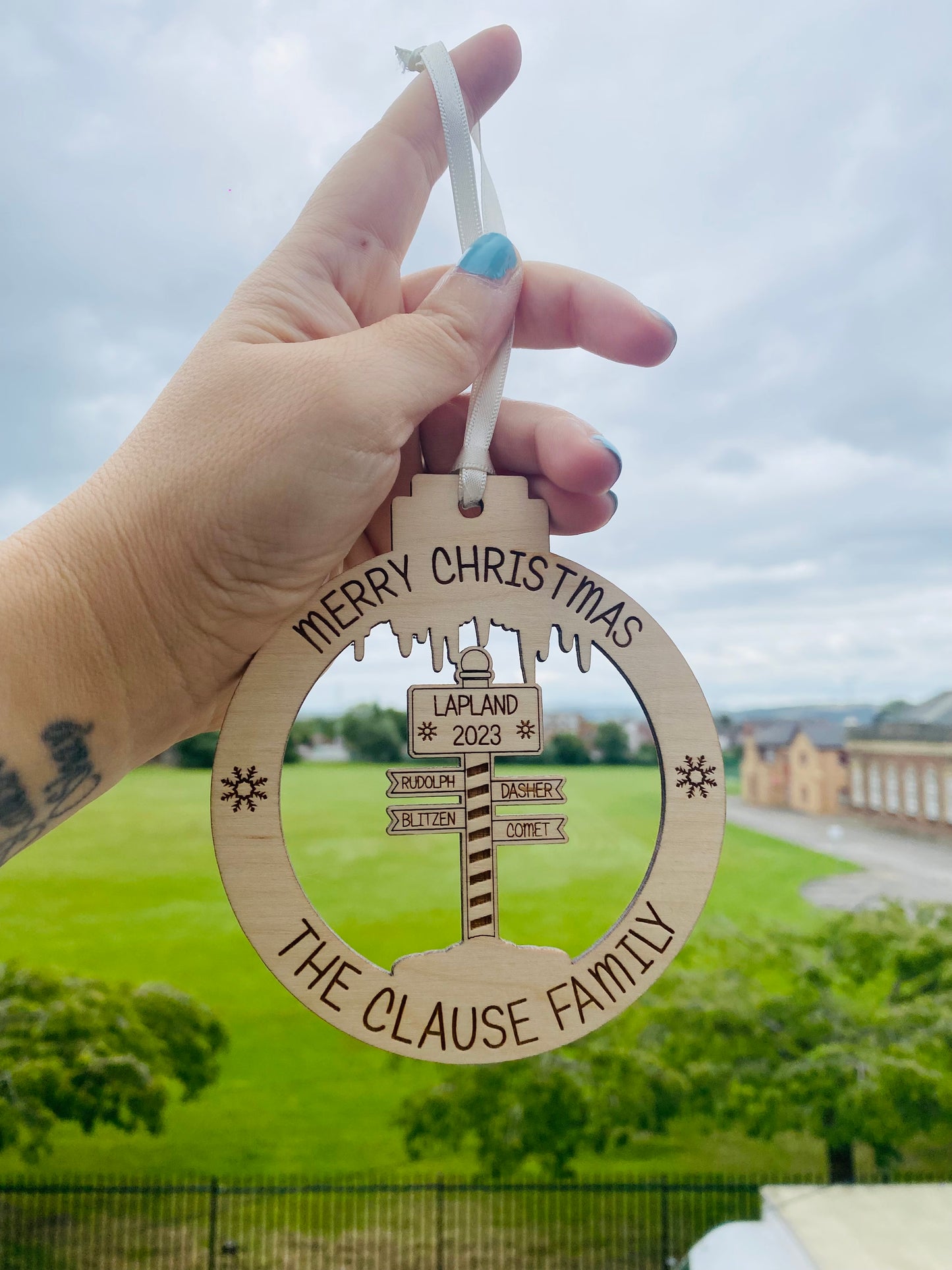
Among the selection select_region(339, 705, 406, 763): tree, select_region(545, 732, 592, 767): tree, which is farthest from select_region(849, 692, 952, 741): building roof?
select_region(339, 705, 406, 763): tree

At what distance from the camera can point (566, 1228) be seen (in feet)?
13.7

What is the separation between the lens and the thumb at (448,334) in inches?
24.7

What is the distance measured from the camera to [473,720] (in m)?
0.65

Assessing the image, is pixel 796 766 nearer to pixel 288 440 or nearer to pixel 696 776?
pixel 696 776

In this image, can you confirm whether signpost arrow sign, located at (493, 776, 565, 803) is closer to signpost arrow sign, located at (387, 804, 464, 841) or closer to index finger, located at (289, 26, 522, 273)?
signpost arrow sign, located at (387, 804, 464, 841)

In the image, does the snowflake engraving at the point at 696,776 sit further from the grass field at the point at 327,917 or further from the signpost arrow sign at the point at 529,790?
the grass field at the point at 327,917

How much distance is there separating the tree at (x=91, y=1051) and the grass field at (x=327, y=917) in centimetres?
18

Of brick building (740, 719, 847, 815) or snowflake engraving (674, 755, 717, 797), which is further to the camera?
brick building (740, 719, 847, 815)

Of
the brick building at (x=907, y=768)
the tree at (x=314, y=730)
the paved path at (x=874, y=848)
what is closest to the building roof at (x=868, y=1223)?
the paved path at (x=874, y=848)

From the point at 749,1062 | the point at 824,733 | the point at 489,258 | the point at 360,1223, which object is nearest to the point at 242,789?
the point at 489,258

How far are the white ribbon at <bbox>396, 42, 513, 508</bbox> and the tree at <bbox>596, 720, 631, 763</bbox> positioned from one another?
2302 mm

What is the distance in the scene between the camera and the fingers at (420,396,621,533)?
0.77m

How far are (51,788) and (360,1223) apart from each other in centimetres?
447

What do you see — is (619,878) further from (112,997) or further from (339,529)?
(339,529)
